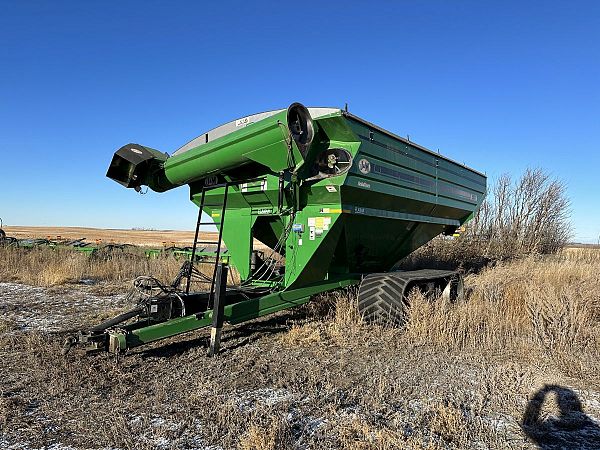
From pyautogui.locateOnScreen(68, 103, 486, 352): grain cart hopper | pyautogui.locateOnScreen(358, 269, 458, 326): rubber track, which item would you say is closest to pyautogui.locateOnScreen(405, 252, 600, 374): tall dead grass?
pyautogui.locateOnScreen(358, 269, 458, 326): rubber track

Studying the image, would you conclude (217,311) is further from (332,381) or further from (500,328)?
(500,328)

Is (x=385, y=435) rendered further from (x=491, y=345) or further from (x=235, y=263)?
(x=235, y=263)

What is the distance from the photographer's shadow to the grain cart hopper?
2548mm

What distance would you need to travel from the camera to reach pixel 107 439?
9.68 feet

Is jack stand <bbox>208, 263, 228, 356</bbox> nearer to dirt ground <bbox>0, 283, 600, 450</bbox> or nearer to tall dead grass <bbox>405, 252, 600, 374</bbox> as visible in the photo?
dirt ground <bbox>0, 283, 600, 450</bbox>

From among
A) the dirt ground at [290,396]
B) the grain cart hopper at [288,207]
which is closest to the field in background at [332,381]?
the dirt ground at [290,396]

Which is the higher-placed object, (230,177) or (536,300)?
(230,177)

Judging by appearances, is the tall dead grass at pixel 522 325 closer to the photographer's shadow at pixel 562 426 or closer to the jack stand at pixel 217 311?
the photographer's shadow at pixel 562 426

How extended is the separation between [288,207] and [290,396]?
2935mm

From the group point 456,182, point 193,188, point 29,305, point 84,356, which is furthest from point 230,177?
point 456,182

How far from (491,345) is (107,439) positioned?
4.35m

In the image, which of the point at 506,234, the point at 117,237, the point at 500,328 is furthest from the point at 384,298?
the point at 117,237

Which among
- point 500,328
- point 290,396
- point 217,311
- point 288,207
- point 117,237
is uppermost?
point 288,207

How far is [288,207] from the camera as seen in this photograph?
625cm
